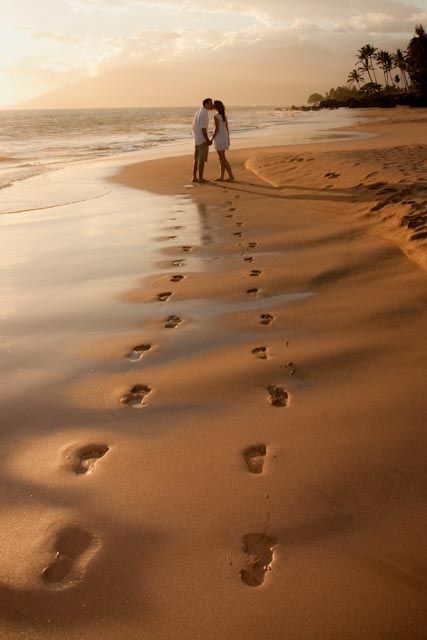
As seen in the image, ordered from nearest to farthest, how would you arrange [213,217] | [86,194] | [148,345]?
[148,345] → [213,217] → [86,194]

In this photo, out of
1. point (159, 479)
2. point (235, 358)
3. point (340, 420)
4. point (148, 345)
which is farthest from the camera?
point (148, 345)

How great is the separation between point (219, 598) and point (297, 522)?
416 mm

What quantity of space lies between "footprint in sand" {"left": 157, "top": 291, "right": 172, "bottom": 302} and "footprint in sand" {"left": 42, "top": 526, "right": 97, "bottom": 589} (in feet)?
8.44

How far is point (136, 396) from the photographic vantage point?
282cm

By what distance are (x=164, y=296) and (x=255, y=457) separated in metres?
2.31

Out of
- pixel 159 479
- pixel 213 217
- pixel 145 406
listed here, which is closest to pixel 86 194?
pixel 213 217

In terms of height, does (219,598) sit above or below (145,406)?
below

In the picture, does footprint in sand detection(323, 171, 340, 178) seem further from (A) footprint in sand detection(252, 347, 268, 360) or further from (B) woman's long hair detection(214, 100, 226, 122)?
(A) footprint in sand detection(252, 347, 268, 360)

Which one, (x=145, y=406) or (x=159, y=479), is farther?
(x=145, y=406)

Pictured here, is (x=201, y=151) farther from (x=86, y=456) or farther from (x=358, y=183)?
(x=86, y=456)

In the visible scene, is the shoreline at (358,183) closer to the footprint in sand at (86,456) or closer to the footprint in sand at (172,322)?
the footprint in sand at (172,322)

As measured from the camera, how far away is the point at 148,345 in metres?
3.45

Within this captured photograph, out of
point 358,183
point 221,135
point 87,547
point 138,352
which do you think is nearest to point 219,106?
point 221,135

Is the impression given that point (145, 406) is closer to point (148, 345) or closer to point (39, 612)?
point (148, 345)
